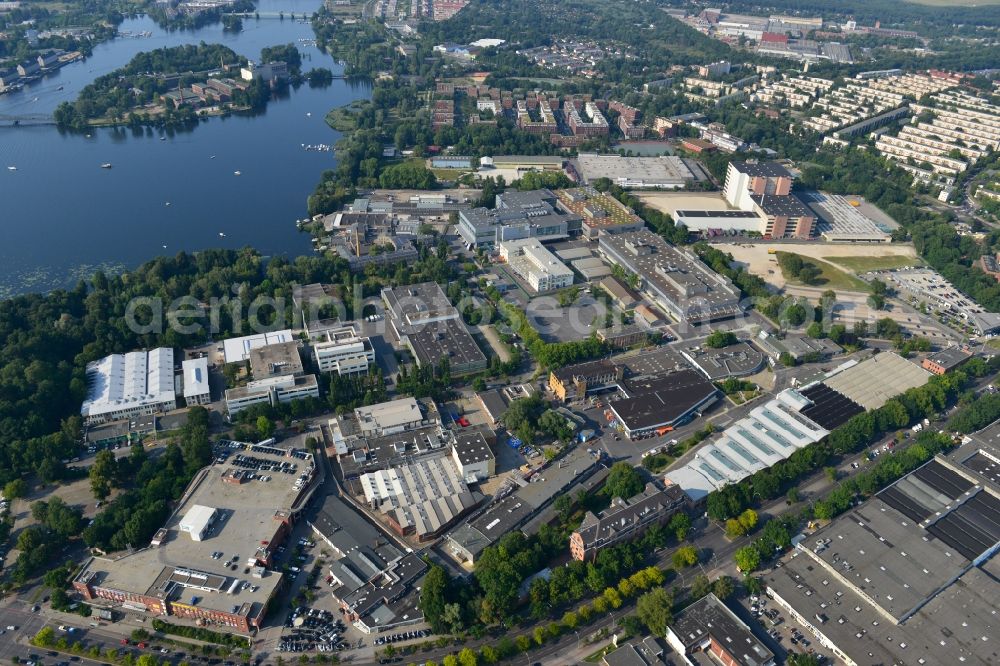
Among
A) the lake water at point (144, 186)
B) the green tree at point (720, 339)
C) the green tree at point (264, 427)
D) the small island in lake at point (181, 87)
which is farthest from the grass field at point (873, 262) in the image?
the small island in lake at point (181, 87)

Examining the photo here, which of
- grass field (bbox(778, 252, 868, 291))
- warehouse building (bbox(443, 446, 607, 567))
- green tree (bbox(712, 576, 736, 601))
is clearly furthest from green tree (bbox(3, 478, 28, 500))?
grass field (bbox(778, 252, 868, 291))

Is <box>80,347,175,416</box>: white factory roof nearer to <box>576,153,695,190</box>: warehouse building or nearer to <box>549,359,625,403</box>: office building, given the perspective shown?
<box>549,359,625,403</box>: office building

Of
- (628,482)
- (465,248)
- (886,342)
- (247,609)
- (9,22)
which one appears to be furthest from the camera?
(9,22)

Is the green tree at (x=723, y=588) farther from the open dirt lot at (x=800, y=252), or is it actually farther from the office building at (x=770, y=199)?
the office building at (x=770, y=199)

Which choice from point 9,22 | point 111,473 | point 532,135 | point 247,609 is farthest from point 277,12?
point 247,609

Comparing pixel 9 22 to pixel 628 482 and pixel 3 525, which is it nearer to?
pixel 3 525

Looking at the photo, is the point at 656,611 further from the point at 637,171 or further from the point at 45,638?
the point at 637,171
